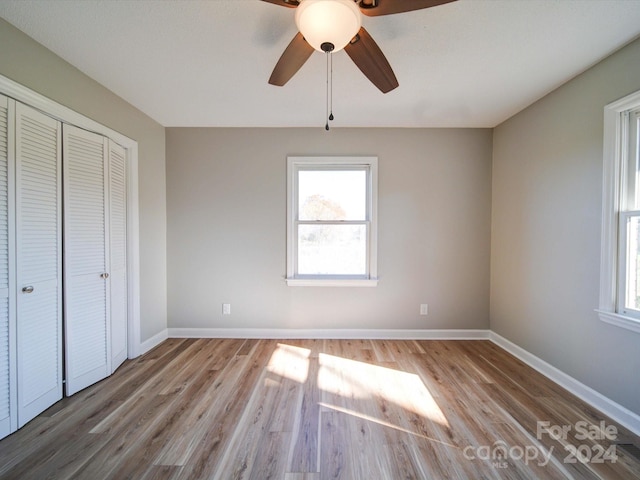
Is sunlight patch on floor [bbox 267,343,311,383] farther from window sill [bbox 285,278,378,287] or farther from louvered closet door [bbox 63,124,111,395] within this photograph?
louvered closet door [bbox 63,124,111,395]

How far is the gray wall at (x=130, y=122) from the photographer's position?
158 cm

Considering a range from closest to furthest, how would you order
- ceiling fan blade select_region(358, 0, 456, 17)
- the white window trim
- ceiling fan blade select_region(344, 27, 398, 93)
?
ceiling fan blade select_region(358, 0, 456, 17) < ceiling fan blade select_region(344, 27, 398, 93) < the white window trim

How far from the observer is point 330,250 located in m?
3.05

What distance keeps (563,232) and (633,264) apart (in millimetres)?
477

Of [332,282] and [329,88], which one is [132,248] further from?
[329,88]

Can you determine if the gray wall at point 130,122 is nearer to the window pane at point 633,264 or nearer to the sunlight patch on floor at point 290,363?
the sunlight patch on floor at point 290,363

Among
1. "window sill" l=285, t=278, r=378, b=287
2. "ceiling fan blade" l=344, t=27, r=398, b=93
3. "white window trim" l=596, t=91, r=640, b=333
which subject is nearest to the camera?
"ceiling fan blade" l=344, t=27, r=398, b=93

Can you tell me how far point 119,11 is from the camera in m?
1.43

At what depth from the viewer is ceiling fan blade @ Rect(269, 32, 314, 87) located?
1.33 metres

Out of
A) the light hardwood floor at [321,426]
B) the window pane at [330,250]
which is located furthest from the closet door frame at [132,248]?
the window pane at [330,250]

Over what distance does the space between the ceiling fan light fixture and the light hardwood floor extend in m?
2.19

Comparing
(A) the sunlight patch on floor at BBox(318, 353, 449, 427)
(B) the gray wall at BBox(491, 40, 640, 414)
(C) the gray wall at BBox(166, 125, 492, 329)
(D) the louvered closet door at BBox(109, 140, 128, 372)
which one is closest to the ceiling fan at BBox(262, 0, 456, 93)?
(C) the gray wall at BBox(166, 125, 492, 329)

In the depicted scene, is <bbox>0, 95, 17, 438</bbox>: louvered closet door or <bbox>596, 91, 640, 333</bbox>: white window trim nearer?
<bbox>0, 95, 17, 438</bbox>: louvered closet door

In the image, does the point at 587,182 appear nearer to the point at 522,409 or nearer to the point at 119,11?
the point at 522,409
